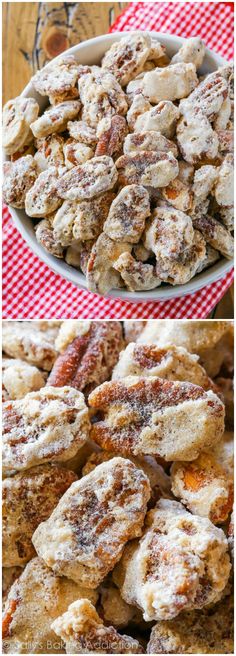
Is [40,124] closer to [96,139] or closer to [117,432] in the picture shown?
[96,139]

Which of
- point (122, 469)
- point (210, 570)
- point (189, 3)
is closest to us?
point (210, 570)

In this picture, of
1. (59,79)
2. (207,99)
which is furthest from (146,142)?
(59,79)

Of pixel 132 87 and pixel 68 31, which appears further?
pixel 68 31

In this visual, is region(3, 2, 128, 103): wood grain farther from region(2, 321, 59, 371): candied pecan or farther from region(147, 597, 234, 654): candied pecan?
region(147, 597, 234, 654): candied pecan

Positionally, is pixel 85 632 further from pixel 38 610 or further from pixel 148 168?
pixel 148 168

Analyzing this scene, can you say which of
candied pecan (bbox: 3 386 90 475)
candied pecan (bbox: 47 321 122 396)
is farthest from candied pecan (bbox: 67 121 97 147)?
candied pecan (bbox: 3 386 90 475)

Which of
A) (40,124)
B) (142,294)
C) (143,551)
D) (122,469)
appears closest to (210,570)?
(143,551)
